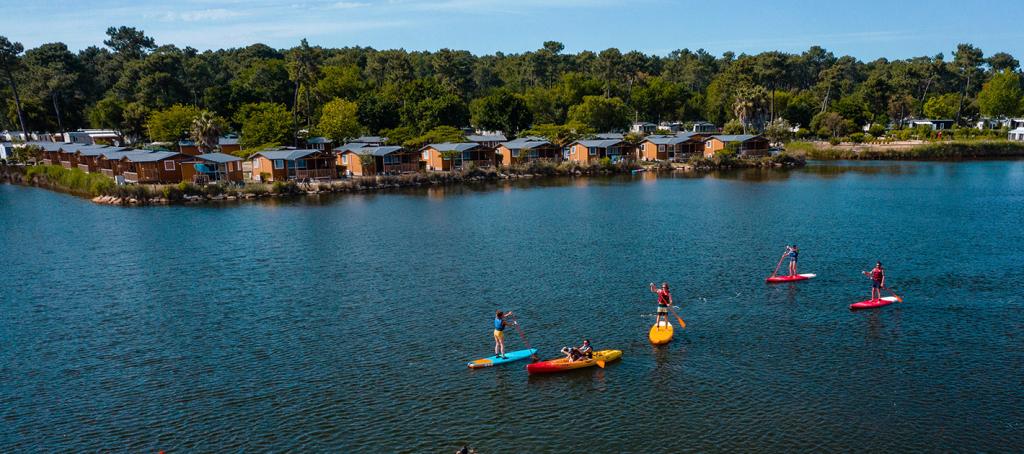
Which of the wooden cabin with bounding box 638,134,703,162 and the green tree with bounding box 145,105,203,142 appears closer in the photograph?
the green tree with bounding box 145,105,203,142

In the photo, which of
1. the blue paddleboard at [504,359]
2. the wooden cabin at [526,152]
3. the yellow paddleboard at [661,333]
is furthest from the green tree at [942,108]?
the blue paddleboard at [504,359]

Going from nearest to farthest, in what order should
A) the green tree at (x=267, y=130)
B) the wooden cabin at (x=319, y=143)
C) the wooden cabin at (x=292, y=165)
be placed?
1. the wooden cabin at (x=292, y=165)
2. the green tree at (x=267, y=130)
3. the wooden cabin at (x=319, y=143)

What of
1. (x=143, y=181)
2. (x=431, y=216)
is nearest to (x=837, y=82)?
(x=431, y=216)

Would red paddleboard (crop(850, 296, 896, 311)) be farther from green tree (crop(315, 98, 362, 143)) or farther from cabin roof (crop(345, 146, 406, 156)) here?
green tree (crop(315, 98, 362, 143))

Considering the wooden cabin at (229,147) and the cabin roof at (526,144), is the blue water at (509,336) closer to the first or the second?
the cabin roof at (526,144)

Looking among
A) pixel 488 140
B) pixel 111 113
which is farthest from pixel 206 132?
pixel 111 113

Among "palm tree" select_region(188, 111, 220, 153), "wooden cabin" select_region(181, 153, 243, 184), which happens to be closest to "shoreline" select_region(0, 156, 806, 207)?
"wooden cabin" select_region(181, 153, 243, 184)
